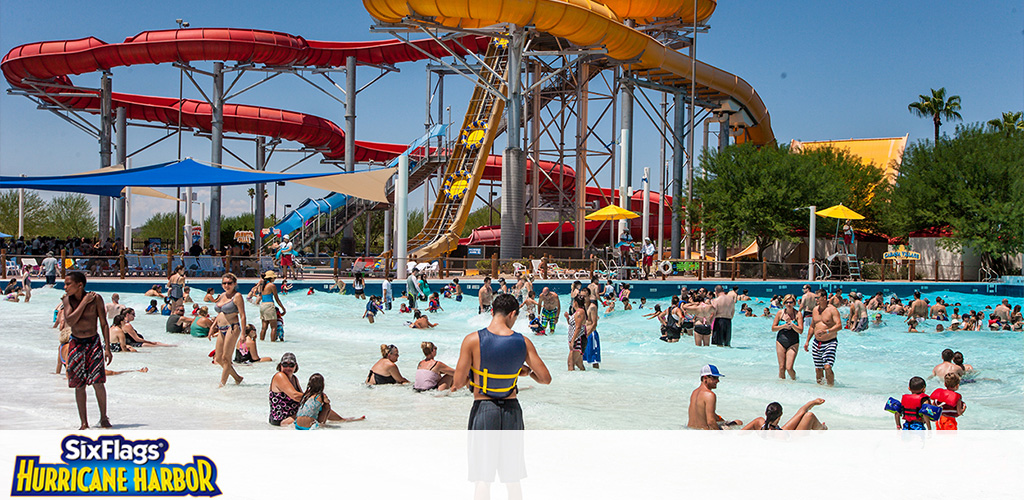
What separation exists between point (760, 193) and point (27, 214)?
49512 mm

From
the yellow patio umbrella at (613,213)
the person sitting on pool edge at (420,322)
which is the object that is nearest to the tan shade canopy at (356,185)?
the person sitting on pool edge at (420,322)

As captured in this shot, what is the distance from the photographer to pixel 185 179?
17.5 m

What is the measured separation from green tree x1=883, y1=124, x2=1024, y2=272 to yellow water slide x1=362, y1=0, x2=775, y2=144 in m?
7.32

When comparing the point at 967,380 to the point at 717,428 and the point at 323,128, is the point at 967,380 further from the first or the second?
the point at 323,128

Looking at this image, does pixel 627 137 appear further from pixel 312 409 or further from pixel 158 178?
pixel 312 409

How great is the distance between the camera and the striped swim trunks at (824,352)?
412 inches

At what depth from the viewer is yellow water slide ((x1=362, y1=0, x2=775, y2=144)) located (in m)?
22.6

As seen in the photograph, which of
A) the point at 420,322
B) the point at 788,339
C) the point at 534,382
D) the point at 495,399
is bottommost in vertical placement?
the point at 534,382

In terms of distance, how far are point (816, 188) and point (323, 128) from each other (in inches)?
749

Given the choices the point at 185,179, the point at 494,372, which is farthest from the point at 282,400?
the point at 185,179

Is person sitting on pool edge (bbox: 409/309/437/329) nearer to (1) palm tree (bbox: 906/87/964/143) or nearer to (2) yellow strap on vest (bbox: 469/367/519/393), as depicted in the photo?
(2) yellow strap on vest (bbox: 469/367/519/393)

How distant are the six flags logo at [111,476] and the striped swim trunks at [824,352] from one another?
7820mm

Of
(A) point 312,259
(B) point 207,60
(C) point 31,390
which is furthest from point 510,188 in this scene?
(C) point 31,390

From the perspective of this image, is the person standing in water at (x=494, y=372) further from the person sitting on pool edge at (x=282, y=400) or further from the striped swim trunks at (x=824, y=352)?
the striped swim trunks at (x=824, y=352)
